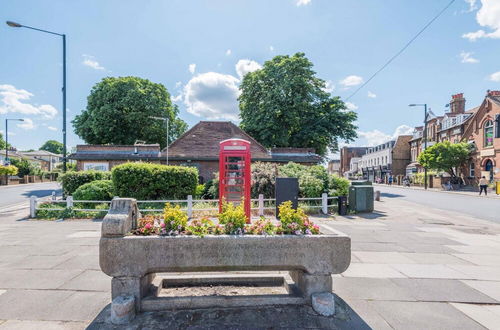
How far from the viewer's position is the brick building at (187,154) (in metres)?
20.2

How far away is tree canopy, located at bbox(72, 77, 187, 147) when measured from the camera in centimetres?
2638

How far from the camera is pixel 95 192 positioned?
11.7 meters

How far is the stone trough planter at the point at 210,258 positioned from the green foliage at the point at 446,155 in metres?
34.7

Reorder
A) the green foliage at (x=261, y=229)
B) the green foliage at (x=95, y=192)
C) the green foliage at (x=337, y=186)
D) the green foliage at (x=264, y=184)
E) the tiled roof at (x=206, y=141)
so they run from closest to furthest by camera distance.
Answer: the green foliage at (x=261, y=229), the green foliage at (x=95, y=192), the green foliage at (x=337, y=186), the green foliage at (x=264, y=184), the tiled roof at (x=206, y=141)

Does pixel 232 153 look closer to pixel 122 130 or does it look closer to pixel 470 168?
pixel 122 130

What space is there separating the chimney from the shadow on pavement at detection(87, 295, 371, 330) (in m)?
47.3

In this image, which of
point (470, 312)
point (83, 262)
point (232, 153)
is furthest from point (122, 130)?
point (470, 312)

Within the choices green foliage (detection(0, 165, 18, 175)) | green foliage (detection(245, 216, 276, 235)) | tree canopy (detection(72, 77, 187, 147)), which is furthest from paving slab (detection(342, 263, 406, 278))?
green foliage (detection(0, 165, 18, 175))

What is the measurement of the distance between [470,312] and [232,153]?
6.49 meters

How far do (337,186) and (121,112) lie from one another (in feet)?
78.4

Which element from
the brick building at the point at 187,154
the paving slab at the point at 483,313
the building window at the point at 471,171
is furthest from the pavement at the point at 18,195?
the building window at the point at 471,171

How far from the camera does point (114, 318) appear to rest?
9.30 ft

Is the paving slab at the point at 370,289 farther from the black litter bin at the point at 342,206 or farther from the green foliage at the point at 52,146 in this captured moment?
the green foliage at the point at 52,146

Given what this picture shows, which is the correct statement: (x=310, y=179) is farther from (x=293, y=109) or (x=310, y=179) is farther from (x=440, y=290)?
(x=293, y=109)
